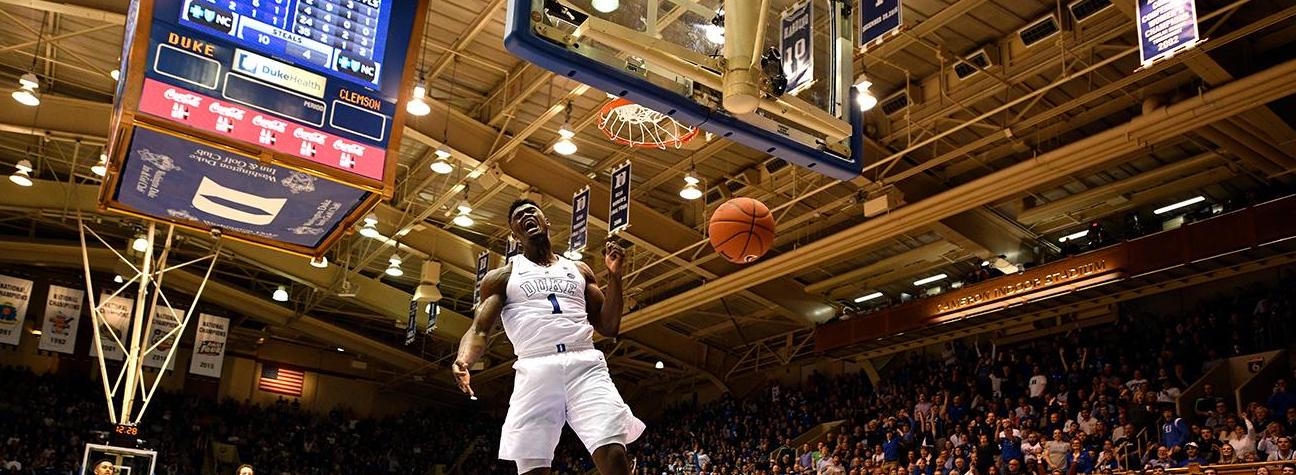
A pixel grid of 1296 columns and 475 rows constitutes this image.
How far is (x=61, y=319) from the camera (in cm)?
2367

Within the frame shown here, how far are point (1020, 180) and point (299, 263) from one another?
1626cm

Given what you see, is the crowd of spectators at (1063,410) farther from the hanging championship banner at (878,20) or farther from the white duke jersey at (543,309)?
the white duke jersey at (543,309)

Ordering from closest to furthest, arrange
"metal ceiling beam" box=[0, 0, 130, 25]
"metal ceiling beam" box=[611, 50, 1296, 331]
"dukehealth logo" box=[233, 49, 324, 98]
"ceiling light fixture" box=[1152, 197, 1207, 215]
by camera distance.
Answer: "dukehealth logo" box=[233, 49, 324, 98]
"metal ceiling beam" box=[611, 50, 1296, 331]
"metal ceiling beam" box=[0, 0, 130, 25]
"ceiling light fixture" box=[1152, 197, 1207, 215]

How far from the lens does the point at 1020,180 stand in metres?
15.0

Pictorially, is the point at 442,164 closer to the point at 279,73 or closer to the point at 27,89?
the point at 27,89

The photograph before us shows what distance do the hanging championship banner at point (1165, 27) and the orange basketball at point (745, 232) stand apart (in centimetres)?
382

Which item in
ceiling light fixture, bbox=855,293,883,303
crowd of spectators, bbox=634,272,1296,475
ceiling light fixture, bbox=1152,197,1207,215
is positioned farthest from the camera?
ceiling light fixture, bbox=855,293,883,303

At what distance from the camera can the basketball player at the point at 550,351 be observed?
4086mm

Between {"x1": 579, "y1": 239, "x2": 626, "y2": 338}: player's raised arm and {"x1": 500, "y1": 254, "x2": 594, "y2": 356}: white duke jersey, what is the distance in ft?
0.32

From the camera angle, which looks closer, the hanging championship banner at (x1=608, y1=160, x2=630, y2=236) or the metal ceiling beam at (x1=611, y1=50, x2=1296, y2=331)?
the metal ceiling beam at (x1=611, y1=50, x2=1296, y2=331)

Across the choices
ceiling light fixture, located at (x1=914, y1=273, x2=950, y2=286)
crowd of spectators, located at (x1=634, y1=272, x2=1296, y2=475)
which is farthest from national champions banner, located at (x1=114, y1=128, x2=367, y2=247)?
ceiling light fixture, located at (x1=914, y1=273, x2=950, y2=286)

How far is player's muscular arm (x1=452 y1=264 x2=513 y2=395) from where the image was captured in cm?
419

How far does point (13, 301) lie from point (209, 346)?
425 centimetres

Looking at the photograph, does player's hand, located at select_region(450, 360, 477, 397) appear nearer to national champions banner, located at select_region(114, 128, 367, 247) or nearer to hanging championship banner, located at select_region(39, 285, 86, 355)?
national champions banner, located at select_region(114, 128, 367, 247)
